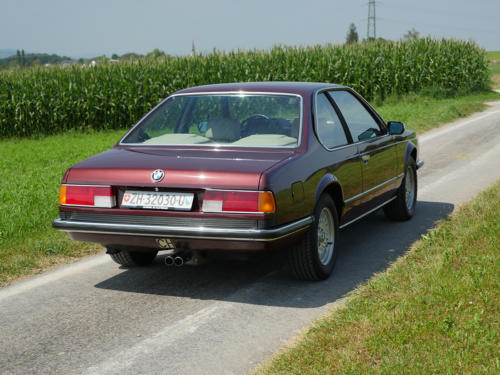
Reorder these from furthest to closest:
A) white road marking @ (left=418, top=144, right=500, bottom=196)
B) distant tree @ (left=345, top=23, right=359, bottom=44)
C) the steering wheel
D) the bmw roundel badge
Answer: distant tree @ (left=345, top=23, right=359, bottom=44) → white road marking @ (left=418, top=144, right=500, bottom=196) → the steering wheel → the bmw roundel badge

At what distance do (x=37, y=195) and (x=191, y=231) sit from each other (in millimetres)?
5015

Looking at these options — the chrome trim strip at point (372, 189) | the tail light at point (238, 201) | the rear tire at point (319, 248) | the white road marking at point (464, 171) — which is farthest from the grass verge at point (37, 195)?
the white road marking at point (464, 171)

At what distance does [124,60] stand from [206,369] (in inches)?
837

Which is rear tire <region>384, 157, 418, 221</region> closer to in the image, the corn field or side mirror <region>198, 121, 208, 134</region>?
side mirror <region>198, 121, 208, 134</region>

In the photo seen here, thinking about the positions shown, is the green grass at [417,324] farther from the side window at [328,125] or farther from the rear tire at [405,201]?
the rear tire at [405,201]

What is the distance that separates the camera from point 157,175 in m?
4.90

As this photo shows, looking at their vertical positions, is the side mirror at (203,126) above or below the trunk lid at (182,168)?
above

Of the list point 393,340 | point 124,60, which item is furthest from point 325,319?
point 124,60

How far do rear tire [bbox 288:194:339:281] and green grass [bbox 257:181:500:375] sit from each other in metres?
0.39

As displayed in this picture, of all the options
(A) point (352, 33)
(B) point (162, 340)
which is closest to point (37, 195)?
(B) point (162, 340)

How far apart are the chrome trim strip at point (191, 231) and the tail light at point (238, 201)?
15 cm

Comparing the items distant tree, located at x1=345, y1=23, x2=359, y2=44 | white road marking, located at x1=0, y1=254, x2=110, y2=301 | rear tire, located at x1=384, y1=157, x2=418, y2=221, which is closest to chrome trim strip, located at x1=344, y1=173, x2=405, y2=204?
rear tire, located at x1=384, y1=157, x2=418, y2=221

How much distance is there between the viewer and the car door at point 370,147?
645 cm

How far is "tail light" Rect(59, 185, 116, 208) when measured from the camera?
16.5ft
